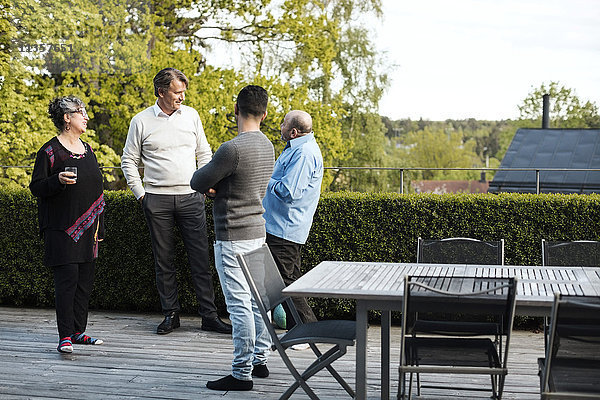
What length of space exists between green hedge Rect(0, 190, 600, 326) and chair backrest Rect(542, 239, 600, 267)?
1.65 meters

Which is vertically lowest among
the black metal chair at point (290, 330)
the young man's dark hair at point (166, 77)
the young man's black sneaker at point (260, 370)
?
the young man's black sneaker at point (260, 370)

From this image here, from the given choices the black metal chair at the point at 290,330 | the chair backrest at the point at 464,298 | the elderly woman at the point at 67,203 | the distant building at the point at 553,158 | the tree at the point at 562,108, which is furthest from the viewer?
the tree at the point at 562,108

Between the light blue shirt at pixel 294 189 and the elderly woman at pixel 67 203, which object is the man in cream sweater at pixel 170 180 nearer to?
the elderly woman at pixel 67 203

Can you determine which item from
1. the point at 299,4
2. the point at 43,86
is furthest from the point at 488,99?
the point at 43,86

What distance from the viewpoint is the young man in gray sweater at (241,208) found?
4.21 m

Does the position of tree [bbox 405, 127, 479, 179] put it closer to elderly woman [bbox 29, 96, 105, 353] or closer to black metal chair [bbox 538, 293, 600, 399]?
elderly woman [bbox 29, 96, 105, 353]

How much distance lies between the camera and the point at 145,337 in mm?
5992

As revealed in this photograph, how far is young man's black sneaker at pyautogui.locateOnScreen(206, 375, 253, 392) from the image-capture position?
4438mm

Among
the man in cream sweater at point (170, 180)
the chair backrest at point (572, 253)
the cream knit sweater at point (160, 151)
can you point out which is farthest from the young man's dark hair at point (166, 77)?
the chair backrest at point (572, 253)

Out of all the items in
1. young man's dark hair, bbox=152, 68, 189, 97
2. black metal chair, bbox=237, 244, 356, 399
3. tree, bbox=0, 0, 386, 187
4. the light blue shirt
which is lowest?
black metal chair, bbox=237, 244, 356, 399

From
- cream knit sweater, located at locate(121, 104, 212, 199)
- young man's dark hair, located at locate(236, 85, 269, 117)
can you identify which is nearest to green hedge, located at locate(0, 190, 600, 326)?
cream knit sweater, located at locate(121, 104, 212, 199)

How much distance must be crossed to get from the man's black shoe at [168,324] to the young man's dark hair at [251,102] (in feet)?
8.11

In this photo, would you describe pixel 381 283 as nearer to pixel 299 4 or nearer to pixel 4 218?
pixel 4 218

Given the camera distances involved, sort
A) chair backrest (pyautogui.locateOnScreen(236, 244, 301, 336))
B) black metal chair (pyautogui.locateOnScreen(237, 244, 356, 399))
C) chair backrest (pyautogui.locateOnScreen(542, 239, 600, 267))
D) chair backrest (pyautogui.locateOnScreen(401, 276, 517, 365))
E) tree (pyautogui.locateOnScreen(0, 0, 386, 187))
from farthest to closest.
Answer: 1. tree (pyautogui.locateOnScreen(0, 0, 386, 187))
2. chair backrest (pyautogui.locateOnScreen(542, 239, 600, 267))
3. chair backrest (pyautogui.locateOnScreen(236, 244, 301, 336))
4. black metal chair (pyautogui.locateOnScreen(237, 244, 356, 399))
5. chair backrest (pyautogui.locateOnScreen(401, 276, 517, 365))
